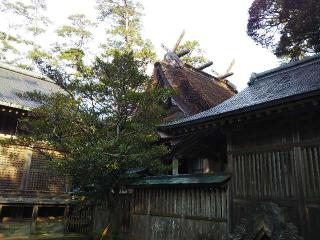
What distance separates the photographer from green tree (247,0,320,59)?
9.84 metres

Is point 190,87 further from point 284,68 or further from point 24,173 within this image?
point 24,173

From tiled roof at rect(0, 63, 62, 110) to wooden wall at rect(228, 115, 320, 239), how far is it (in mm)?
11396

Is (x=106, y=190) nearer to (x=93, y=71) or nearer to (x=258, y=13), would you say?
(x=93, y=71)

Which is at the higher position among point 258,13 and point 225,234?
point 258,13

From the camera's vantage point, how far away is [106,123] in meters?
11.4

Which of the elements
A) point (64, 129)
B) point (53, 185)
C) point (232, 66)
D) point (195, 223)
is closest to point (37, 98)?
point (64, 129)

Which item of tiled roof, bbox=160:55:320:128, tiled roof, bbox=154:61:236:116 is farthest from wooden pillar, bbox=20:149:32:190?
tiled roof, bbox=160:55:320:128

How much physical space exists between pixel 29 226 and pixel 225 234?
1162cm

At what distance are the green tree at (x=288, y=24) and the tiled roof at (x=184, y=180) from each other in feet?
18.6

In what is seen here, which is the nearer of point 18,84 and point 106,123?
point 106,123

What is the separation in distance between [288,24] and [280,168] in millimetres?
5589

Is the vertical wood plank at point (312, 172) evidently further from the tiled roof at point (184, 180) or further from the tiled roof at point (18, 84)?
the tiled roof at point (18, 84)

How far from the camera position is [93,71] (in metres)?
11.8

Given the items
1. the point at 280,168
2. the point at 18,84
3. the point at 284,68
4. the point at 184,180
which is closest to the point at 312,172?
the point at 280,168
